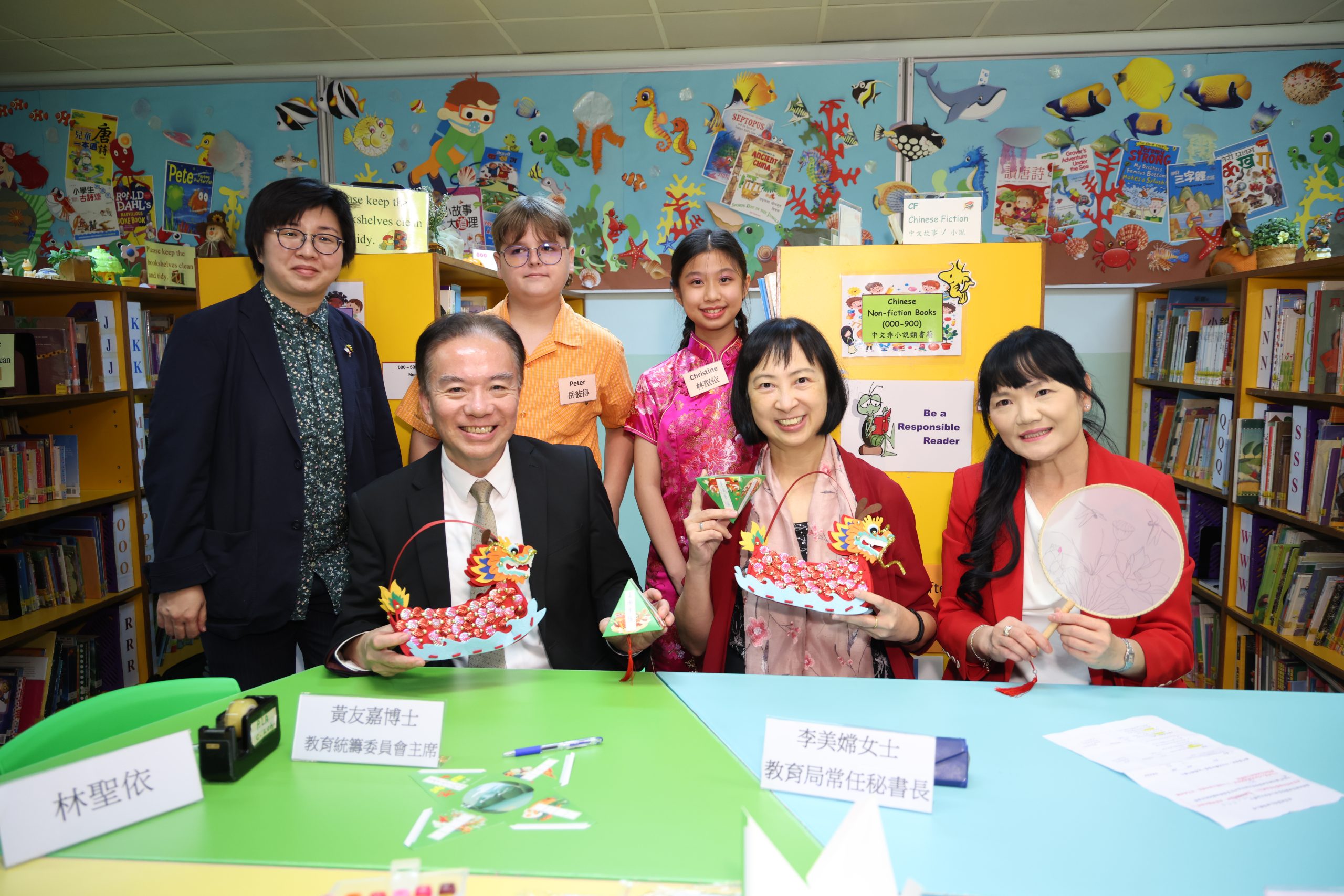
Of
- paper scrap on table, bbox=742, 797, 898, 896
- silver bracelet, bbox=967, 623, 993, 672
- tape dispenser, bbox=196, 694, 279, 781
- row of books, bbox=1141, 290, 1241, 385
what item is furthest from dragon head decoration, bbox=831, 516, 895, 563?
row of books, bbox=1141, 290, 1241, 385

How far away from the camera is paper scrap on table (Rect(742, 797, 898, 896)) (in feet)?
2.65

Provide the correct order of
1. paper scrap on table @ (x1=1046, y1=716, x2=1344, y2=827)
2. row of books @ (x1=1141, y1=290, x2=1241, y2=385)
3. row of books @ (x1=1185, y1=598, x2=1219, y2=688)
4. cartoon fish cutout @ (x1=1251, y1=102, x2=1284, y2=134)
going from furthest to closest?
cartoon fish cutout @ (x1=1251, y1=102, x2=1284, y2=134), row of books @ (x1=1185, y1=598, x2=1219, y2=688), row of books @ (x1=1141, y1=290, x2=1241, y2=385), paper scrap on table @ (x1=1046, y1=716, x2=1344, y2=827)

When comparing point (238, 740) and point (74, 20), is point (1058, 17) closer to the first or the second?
point (238, 740)

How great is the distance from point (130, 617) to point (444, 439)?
3.25 meters

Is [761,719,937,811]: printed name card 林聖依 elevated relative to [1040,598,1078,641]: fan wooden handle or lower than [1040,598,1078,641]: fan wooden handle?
lower

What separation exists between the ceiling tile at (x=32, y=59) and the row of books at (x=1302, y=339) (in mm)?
6312

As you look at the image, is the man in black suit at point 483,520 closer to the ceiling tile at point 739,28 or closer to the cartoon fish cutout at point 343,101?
the ceiling tile at point 739,28

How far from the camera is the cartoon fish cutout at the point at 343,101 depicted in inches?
175

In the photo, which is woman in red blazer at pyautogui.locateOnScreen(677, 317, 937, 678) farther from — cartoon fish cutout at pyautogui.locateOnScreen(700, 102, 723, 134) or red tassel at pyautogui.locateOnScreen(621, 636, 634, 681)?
cartoon fish cutout at pyautogui.locateOnScreen(700, 102, 723, 134)

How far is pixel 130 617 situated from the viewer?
157 inches

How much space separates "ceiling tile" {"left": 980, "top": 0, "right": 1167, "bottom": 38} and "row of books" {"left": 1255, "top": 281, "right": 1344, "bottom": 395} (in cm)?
156

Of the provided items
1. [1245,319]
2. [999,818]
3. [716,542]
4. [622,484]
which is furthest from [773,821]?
[1245,319]

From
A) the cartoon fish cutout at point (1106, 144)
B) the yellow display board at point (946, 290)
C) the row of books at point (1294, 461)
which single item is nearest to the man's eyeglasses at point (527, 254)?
the yellow display board at point (946, 290)

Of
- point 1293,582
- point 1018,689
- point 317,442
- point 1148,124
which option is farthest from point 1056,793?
point 1148,124
